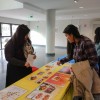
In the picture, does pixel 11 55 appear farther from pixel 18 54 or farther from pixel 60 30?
pixel 60 30

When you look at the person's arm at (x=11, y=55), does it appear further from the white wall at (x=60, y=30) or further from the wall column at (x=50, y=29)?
the white wall at (x=60, y=30)

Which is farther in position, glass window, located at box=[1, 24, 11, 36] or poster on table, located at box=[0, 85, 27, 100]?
glass window, located at box=[1, 24, 11, 36]

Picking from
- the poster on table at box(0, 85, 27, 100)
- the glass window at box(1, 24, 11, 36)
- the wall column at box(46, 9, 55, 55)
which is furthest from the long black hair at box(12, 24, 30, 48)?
the glass window at box(1, 24, 11, 36)

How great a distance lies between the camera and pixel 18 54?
1848 millimetres

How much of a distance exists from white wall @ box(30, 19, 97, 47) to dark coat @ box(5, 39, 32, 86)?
9.47 meters

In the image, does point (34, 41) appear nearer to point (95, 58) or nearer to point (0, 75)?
point (0, 75)

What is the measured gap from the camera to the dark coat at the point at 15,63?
1.77 metres

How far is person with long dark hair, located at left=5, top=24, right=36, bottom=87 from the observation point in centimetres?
177

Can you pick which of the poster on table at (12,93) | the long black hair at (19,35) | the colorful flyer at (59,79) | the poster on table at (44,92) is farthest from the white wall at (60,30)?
the poster on table at (12,93)

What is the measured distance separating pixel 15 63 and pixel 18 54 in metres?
0.14

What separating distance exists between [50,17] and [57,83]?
6100 mm

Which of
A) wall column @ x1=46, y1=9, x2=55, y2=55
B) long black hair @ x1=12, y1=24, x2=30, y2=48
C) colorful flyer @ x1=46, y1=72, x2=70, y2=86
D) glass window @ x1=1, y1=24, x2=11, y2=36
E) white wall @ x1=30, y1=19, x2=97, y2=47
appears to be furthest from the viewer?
white wall @ x1=30, y1=19, x2=97, y2=47

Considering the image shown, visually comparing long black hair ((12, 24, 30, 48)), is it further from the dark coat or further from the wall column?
the wall column

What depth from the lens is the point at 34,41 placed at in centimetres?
1273
